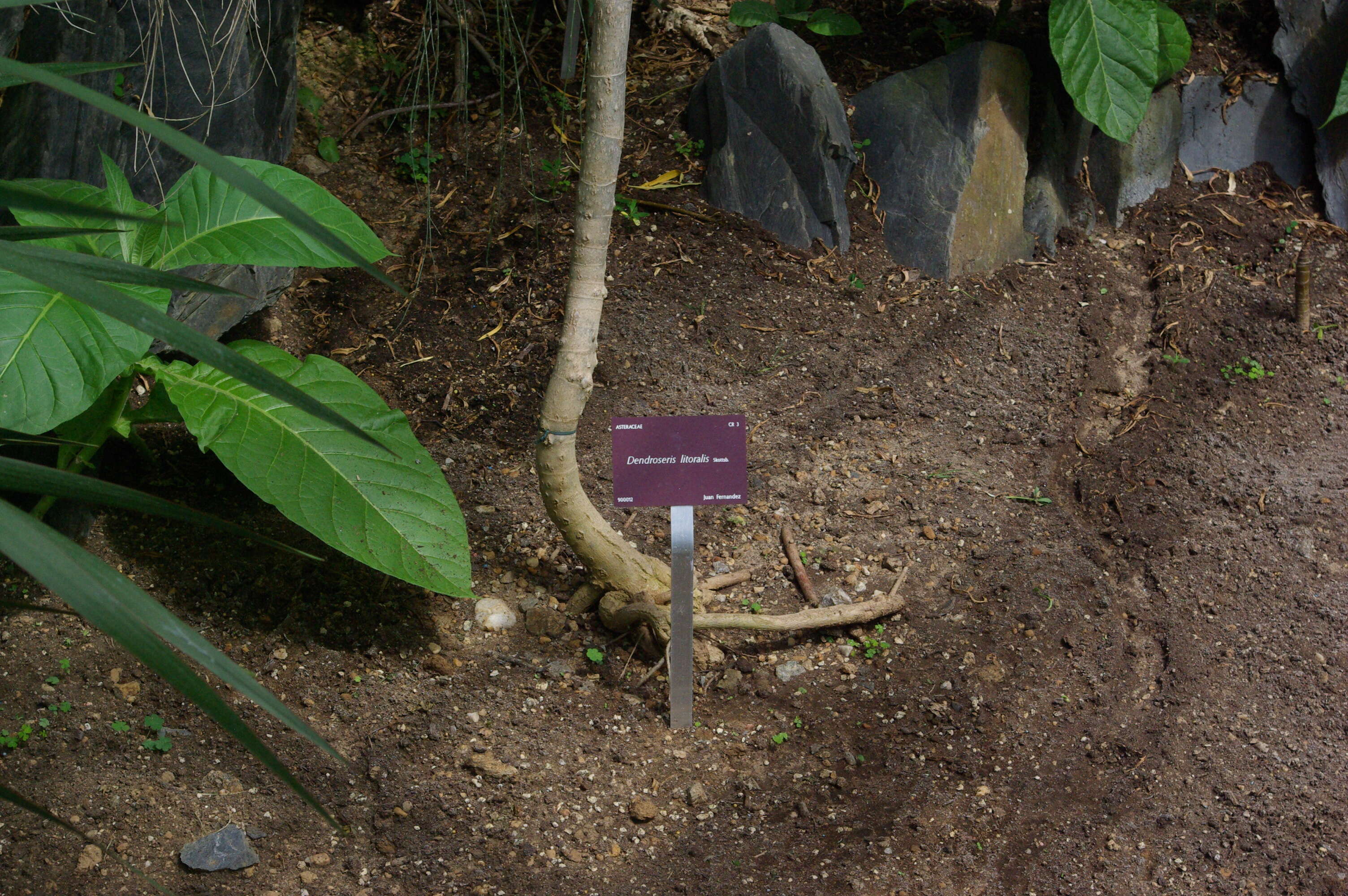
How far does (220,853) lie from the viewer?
5.84 feet

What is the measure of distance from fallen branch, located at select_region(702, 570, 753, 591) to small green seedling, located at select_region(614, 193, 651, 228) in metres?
1.40

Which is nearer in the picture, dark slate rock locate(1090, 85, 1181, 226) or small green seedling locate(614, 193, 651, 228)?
small green seedling locate(614, 193, 651, 228)

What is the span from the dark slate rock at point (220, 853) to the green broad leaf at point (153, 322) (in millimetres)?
1477

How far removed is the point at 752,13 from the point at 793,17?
0.61 feet

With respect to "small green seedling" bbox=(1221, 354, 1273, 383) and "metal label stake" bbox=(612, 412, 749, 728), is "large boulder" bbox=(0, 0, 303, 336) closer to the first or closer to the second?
"metal label stake" bbox=(612, 412, 749, 728)

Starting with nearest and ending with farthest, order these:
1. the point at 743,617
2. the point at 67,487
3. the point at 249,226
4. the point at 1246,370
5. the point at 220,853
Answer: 1. the point at 67,487
2. the point at 220,853
3. the point at 249,226
4. the point at 743,617
5. the point at 1246,370

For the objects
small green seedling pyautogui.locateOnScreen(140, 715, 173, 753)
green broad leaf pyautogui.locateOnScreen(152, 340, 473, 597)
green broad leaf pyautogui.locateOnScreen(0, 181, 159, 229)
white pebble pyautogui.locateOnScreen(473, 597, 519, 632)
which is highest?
green broad leaf pyautogui.locateOnScreen(0, 181, 159, 229)

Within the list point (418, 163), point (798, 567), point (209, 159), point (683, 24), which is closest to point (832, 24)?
point (683, 24)

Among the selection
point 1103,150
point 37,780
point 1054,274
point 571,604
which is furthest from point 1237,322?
point 37,780

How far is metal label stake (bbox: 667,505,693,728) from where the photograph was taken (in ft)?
7.26

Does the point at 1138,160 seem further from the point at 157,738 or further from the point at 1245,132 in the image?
the point at 157,738

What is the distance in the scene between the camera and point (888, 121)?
3.69 metres

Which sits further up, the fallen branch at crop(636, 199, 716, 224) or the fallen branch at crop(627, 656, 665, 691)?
the fallen branch at crop(636, 199, 716, 224)

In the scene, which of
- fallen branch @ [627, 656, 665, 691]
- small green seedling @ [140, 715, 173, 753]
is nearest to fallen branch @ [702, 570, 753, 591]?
fallen branch @ [627, 656, 665, 691]
